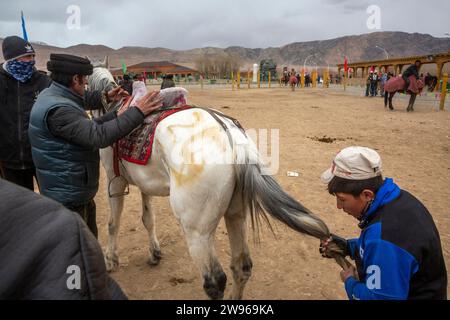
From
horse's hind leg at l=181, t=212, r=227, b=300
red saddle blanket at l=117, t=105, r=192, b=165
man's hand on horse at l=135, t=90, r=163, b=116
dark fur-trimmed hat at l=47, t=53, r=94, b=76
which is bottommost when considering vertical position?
horse's hind leg at l=181, t=212, r=227, b=300

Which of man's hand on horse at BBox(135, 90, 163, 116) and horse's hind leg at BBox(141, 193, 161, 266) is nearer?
man's hand on horse at BBox(135, 90, 163, 116)

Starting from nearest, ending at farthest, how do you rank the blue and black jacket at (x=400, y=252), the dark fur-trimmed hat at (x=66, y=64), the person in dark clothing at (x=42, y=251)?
the person in dark clothing at (x=42, y=251) → the blue and black jacket at (x=400, y=252) → the dark fur-trimmed hat at (x=66, y=64)

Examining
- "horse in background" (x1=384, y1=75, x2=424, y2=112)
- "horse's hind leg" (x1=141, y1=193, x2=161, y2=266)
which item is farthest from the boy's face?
"horse in background" (x1=384, y1=75, x2=424, y2=112)

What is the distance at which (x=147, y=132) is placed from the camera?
2.41 meters

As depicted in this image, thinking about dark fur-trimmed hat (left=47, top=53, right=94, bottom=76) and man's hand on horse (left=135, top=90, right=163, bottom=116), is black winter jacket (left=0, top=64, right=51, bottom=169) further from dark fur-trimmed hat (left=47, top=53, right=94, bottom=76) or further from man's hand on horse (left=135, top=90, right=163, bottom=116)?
man's hand on horse (left=135, top=90, right=163, bottom=116)

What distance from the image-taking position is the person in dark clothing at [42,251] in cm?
58

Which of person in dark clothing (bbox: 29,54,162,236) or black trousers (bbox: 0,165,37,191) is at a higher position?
person in dark clothing (bbox: 29,54,162,236)

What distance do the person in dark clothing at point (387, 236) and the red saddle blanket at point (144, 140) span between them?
134 centimetres

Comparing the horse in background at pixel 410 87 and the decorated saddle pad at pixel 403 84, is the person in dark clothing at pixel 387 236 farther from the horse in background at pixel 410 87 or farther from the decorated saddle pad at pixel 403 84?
the decorated saddle pad at pixel 403 84

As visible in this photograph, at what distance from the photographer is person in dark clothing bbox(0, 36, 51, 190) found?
268cm

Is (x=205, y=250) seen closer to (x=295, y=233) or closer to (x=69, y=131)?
(x=69, y=131)

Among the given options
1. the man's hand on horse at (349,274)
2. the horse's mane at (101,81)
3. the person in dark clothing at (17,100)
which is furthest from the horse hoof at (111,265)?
the man's hand on horse at (349,274)
